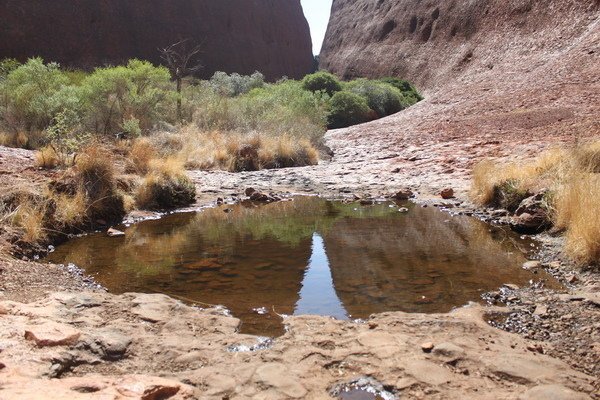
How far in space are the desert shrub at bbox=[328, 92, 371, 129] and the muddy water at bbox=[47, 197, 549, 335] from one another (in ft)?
67.7

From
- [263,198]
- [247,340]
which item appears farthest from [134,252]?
[263,198]

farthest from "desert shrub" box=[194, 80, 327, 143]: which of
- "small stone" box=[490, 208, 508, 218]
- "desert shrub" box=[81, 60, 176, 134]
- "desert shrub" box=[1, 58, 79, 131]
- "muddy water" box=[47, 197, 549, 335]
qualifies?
"small stone" box=[490, 208, 508, 218]

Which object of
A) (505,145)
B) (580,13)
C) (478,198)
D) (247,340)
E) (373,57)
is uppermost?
(373,57)

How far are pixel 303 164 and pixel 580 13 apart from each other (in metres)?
15.7

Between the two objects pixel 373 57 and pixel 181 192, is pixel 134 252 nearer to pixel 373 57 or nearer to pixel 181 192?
pixel 181 192

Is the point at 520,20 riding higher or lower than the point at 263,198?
higher

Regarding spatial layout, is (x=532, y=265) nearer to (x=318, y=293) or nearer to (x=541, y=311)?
(x=541, y=311)

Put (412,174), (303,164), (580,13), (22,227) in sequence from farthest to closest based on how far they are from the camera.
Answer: (580,13), (303,164), (412,174), (22,227)

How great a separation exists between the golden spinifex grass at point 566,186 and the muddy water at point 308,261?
1.96 ft

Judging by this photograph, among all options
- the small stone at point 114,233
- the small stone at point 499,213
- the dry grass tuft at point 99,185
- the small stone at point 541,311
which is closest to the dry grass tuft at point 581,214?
the small stone at point 541,311

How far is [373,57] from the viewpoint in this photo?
45.8 metres

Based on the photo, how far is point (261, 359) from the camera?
3.88m

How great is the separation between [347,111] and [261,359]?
27677 millimetres

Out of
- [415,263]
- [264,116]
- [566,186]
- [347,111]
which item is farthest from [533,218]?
[347,111]
